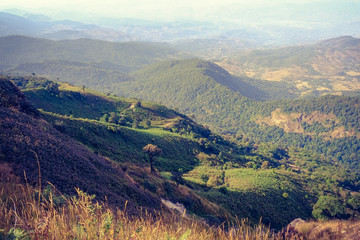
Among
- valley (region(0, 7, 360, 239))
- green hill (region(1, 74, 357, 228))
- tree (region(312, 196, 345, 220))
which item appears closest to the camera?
valley (region(0, 7, 360, 239))

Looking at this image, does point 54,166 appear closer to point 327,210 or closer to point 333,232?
point 333,232

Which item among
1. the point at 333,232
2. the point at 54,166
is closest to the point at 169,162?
the point at 54,166

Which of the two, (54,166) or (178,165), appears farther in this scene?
(178,165)

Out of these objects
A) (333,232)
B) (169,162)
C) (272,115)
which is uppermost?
(333,232)

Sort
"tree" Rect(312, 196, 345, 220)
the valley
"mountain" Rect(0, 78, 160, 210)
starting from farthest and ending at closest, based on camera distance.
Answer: "tree" Rect(312, 196, 345, 220), "mountain" Rect(0, 78, 160, 210), the valley

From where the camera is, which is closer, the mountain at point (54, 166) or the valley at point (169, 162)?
the valley at point (169, 162)

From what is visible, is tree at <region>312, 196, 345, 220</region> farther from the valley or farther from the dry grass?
the dry grass

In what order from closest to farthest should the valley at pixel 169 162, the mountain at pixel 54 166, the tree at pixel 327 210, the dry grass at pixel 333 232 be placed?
the valley at pixel 169 162
the dry grass at pixel 333 232
the mountain at pixel 54 166
the tree at pixel 327 210

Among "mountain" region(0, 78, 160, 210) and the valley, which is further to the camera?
"mountain" region(0, 78, 160, 210)

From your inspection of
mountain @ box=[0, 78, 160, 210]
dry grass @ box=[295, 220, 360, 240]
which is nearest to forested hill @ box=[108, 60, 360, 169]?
mountain @ box=[0, 78, 160, 210]

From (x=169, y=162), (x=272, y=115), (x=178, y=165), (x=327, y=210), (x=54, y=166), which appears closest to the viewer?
(x=54, y=166)

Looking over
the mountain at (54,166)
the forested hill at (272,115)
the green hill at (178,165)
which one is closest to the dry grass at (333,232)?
the mountain at (54,166)

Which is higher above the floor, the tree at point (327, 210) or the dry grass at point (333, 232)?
the dry grass at point (333, 232)

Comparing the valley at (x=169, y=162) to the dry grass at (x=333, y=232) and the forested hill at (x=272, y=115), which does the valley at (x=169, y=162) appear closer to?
the dry grass at (x=333, y=232)
